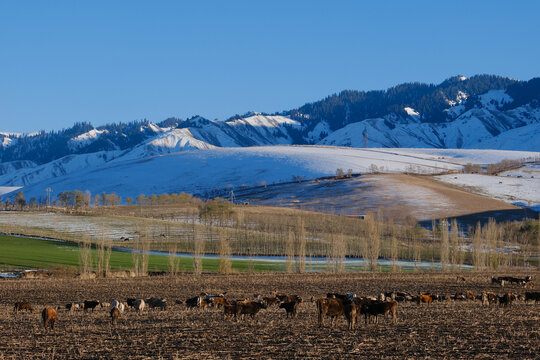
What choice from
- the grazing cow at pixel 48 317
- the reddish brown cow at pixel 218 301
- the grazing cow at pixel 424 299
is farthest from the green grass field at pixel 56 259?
the grazing cow at pixel 48 317

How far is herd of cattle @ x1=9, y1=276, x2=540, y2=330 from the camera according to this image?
26984 mm

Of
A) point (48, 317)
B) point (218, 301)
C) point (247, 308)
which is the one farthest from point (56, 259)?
point (247, 308)

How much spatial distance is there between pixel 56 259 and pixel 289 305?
52.5 meters

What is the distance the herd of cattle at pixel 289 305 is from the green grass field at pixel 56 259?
33.2m

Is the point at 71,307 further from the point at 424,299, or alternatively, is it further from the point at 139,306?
the point at 424,299

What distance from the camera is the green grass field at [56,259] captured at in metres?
70.5

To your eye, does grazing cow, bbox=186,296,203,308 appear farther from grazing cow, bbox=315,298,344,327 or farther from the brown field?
grazing cow, bbox=315,298,344,327

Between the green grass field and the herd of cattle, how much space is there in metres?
33.2

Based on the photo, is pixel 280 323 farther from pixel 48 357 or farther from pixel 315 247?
pixel 315 247

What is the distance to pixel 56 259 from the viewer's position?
247ft

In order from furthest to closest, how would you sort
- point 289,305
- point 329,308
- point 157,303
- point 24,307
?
point 157,303, point 24,307, point 289,305, point 329,308

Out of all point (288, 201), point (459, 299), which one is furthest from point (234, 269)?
point (288, 201)

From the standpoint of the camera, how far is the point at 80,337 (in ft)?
79.4

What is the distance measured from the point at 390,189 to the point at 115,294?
154 metres
